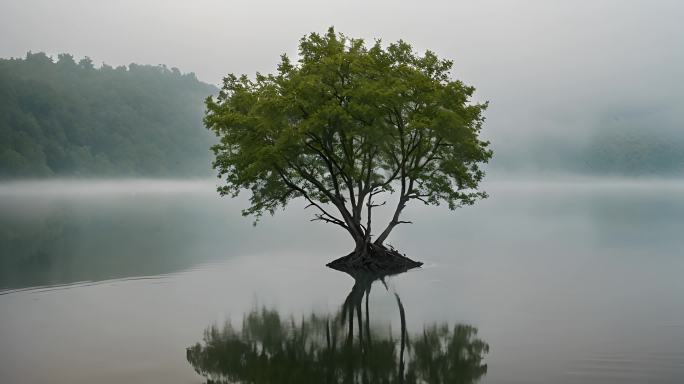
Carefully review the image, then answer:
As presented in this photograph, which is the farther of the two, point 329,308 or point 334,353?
point 329,308

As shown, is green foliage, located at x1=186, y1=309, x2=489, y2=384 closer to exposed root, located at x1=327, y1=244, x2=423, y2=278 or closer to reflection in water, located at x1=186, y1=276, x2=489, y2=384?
reflection in water, located at x1=186, y1=276, x2=489, y2=384

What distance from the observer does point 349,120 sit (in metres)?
36.8

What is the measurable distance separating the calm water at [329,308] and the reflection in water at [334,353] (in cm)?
12

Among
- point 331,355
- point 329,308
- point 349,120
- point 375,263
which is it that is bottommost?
point 331,355

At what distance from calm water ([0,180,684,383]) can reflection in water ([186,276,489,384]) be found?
0.12m

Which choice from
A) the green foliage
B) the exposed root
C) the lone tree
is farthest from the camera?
the exposed root

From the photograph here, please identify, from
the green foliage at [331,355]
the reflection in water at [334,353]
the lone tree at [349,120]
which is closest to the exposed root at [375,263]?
the lone tree at [349,120]

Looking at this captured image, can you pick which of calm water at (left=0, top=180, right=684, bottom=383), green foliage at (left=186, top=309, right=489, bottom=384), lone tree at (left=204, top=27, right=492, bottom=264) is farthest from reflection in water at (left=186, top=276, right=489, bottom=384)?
lone tree at (left=204, top=27, right=492, bottom=264)

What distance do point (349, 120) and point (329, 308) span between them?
11.9m

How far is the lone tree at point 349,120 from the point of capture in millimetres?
37406

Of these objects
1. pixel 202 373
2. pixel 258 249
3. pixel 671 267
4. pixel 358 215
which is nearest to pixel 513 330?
pixel 202 373

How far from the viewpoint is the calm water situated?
67.6 ft

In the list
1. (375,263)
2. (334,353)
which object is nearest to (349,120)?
(375,263)

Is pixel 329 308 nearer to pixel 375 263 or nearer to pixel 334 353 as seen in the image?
pixel 334 353
